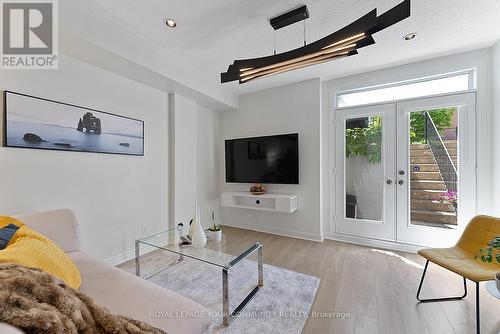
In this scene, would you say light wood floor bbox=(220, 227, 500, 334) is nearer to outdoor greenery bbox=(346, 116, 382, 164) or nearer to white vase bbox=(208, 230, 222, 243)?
white vase bbox=(208, 230, 222, 243)

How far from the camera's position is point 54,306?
688 millimetres

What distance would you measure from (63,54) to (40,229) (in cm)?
170

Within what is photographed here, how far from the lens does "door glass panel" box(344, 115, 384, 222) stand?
3.15m

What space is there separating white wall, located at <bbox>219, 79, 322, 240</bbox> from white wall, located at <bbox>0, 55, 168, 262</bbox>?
57.3 inches

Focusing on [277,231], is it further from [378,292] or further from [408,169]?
[408,169]

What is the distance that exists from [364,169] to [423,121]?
0.95 meters

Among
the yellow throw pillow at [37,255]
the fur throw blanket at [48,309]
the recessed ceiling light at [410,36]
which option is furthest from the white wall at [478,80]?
the yellow throw pillow at [37,255]

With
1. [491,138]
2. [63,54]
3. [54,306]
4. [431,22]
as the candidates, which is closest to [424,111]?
[491,138]

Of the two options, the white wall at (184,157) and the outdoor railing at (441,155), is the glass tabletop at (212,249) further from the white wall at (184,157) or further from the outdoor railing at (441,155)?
the outdoor railing at (441,155)

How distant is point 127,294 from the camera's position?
1.24 metres

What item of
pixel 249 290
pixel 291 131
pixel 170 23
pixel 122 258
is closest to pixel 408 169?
pixel 291 131

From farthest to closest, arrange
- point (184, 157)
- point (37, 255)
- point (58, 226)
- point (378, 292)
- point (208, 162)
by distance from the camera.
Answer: point (208, 162)
point (184, 157)
point (378, 292)
point (58, 226)
point (37, 255)

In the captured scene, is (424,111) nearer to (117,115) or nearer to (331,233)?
(331,233)

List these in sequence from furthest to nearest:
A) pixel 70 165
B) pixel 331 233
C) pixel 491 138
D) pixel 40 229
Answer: pixel 331 233 → pixel 491 138 → pixel 70 165 → pixel 40 229
